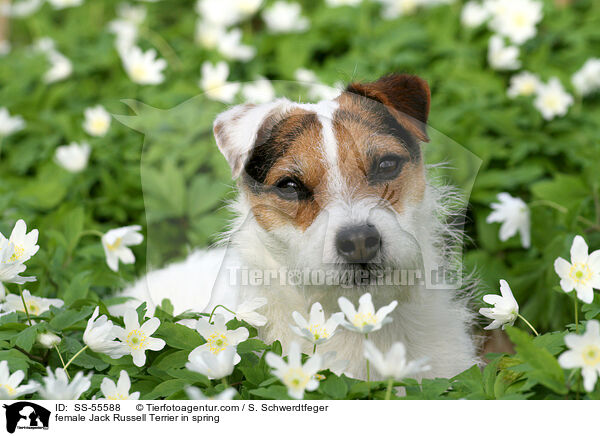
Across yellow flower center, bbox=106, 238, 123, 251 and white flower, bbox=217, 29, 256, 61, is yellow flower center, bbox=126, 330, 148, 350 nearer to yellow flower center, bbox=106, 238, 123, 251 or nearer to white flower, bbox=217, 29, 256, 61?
yellow flower center, bbox=106, 238, 123, 251

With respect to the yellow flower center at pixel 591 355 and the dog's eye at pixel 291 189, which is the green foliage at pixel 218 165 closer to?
the yellow flower center at pixel 591 355

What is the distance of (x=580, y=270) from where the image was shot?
1.90 m

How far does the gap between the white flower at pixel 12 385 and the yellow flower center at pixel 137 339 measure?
288 mm

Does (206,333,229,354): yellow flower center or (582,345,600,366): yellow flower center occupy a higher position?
(206,333,229,354): yellow flower center

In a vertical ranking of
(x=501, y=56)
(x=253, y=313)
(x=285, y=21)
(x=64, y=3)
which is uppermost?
(x=64, y=3)

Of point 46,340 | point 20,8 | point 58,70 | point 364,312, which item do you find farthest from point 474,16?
point 20,8

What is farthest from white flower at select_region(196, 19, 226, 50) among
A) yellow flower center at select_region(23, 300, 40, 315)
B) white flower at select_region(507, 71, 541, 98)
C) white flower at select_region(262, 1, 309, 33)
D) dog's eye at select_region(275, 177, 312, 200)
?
dog's eye at select_region(275, 177, 312, 200)

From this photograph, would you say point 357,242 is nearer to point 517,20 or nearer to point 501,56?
point 501,56

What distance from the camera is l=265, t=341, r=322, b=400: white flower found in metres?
1.66

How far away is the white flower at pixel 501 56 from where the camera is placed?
4.43 m

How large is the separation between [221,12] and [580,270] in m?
4.06

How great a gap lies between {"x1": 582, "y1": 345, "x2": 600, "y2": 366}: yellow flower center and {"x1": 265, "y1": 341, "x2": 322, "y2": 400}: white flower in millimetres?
654
